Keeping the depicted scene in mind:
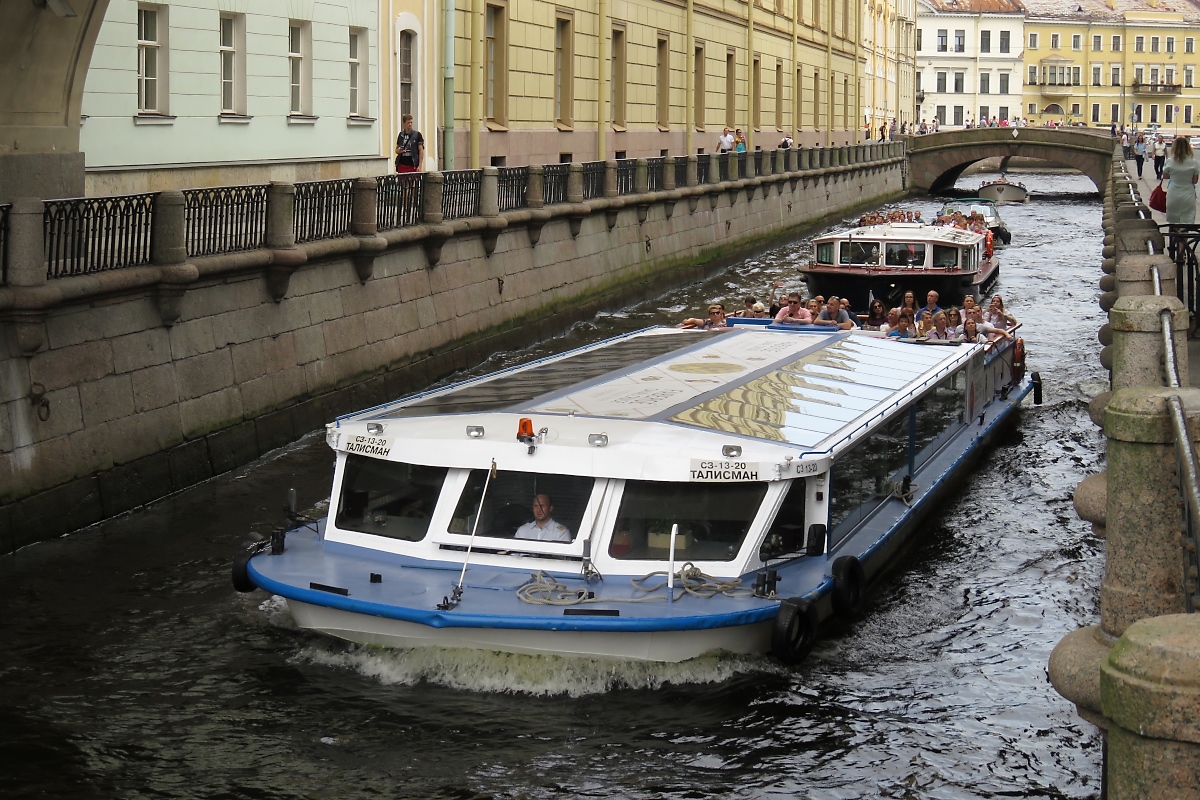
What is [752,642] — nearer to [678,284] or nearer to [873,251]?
[873,251]

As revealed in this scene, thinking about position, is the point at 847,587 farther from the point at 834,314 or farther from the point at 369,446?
the point at 834,314

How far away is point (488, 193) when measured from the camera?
23438 mm

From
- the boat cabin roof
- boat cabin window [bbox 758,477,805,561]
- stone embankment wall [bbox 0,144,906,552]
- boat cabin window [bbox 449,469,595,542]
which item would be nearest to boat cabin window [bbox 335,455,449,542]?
the boat cabin roof

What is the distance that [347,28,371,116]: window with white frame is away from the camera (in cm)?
2509

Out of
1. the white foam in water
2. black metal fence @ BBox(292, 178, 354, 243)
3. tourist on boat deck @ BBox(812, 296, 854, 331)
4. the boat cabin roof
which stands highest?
black metal fence @ BBox(292, 178, 354, 243)

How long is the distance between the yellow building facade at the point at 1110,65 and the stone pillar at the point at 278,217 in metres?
105

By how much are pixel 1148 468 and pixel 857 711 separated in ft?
14.2

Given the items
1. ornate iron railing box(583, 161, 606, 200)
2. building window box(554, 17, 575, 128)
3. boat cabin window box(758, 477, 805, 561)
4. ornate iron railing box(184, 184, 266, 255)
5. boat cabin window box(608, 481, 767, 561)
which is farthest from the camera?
building window box(554, 17, 575, 128)

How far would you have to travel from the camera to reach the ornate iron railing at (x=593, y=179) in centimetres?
2817

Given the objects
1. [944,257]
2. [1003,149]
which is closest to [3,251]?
[944,257]

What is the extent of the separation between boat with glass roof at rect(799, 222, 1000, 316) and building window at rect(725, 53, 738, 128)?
17.4 m

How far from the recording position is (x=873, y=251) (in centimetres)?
2883

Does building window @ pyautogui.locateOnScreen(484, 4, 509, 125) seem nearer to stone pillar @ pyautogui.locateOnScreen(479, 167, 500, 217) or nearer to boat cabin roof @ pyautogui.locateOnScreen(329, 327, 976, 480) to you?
stone pillar @ pyautogui.locateOnScreen(479, 167, 500, 217)

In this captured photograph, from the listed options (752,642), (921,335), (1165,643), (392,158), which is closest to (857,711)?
(752,642)
